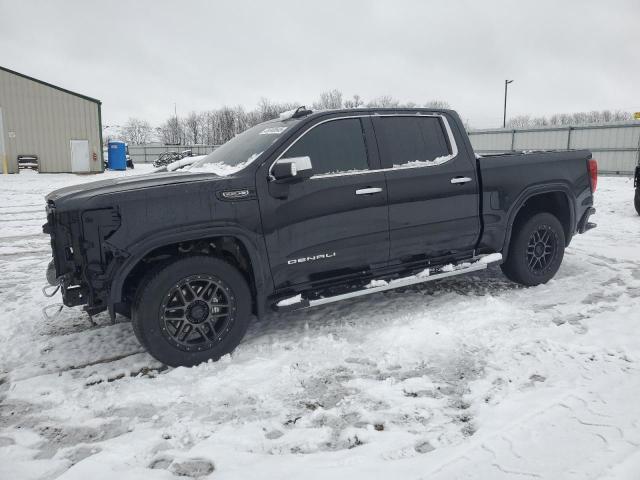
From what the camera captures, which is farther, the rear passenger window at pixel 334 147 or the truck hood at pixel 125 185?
the rear passenger window at pixel 334 147

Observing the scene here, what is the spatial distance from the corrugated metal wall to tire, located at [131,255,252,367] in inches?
671

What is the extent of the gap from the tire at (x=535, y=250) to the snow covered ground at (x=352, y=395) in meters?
0.34

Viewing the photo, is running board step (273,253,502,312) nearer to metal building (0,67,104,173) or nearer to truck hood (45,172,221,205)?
truck hood (45,172,221,205)

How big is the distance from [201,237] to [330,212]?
1093 millimetres

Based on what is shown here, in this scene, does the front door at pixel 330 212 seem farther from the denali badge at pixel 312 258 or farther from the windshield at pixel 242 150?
the windshield at pixel 242 150

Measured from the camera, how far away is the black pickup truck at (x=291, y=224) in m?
3.44

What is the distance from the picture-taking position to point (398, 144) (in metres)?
4.53

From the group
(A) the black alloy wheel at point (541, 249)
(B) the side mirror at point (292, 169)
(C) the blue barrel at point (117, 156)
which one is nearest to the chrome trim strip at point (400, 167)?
(B) the side mirror at point (292, 169)

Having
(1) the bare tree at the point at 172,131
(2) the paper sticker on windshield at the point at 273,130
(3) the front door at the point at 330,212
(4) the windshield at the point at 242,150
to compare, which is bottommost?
(3) the front door at the point at 330,212

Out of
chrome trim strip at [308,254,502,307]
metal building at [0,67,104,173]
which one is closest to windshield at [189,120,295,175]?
chrome trim strip at [308,254,502,307]

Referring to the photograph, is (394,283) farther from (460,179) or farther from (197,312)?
(197,312)

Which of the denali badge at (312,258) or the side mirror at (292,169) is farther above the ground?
the side mirror at (292,169)

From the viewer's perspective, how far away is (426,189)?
179 inches

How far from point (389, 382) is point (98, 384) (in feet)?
6.74
